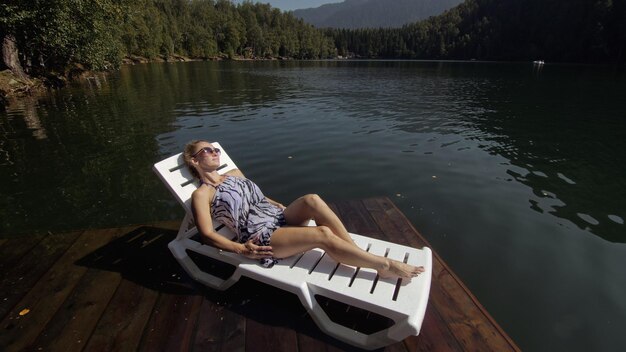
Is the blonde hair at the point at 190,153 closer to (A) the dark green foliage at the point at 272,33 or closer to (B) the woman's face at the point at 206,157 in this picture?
(B) the woman's face at the point at 206,157

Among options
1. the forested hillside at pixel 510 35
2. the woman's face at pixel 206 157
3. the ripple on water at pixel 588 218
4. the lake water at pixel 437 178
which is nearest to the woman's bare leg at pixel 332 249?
the woman's face at pixel 206 157

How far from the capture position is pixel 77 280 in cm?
393

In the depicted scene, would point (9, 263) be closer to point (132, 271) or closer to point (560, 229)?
point (132, 271)

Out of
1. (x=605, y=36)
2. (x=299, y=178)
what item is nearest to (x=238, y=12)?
(x=605, y=36)

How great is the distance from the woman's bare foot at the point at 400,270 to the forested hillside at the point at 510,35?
9963 centimetres

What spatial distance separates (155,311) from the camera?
340 cm

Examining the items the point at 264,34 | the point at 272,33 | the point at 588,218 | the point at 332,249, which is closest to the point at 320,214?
the point at 332,249

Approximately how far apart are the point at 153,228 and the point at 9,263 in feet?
5.83

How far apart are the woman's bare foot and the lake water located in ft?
6.35

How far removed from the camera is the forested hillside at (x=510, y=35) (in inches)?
3044

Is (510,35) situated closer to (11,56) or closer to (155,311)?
(11,56)

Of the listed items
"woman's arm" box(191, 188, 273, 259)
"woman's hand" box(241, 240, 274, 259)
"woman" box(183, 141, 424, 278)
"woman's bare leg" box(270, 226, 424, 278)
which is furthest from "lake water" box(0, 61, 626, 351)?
"woman's arm" box(191, 188, 273, 259)

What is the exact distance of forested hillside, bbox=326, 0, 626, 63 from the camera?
3044 inches

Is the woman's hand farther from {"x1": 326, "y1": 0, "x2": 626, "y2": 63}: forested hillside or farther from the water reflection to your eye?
{"x1": 326, "y1": 0, "x2": 626, "y2": 63}: forested hillside
